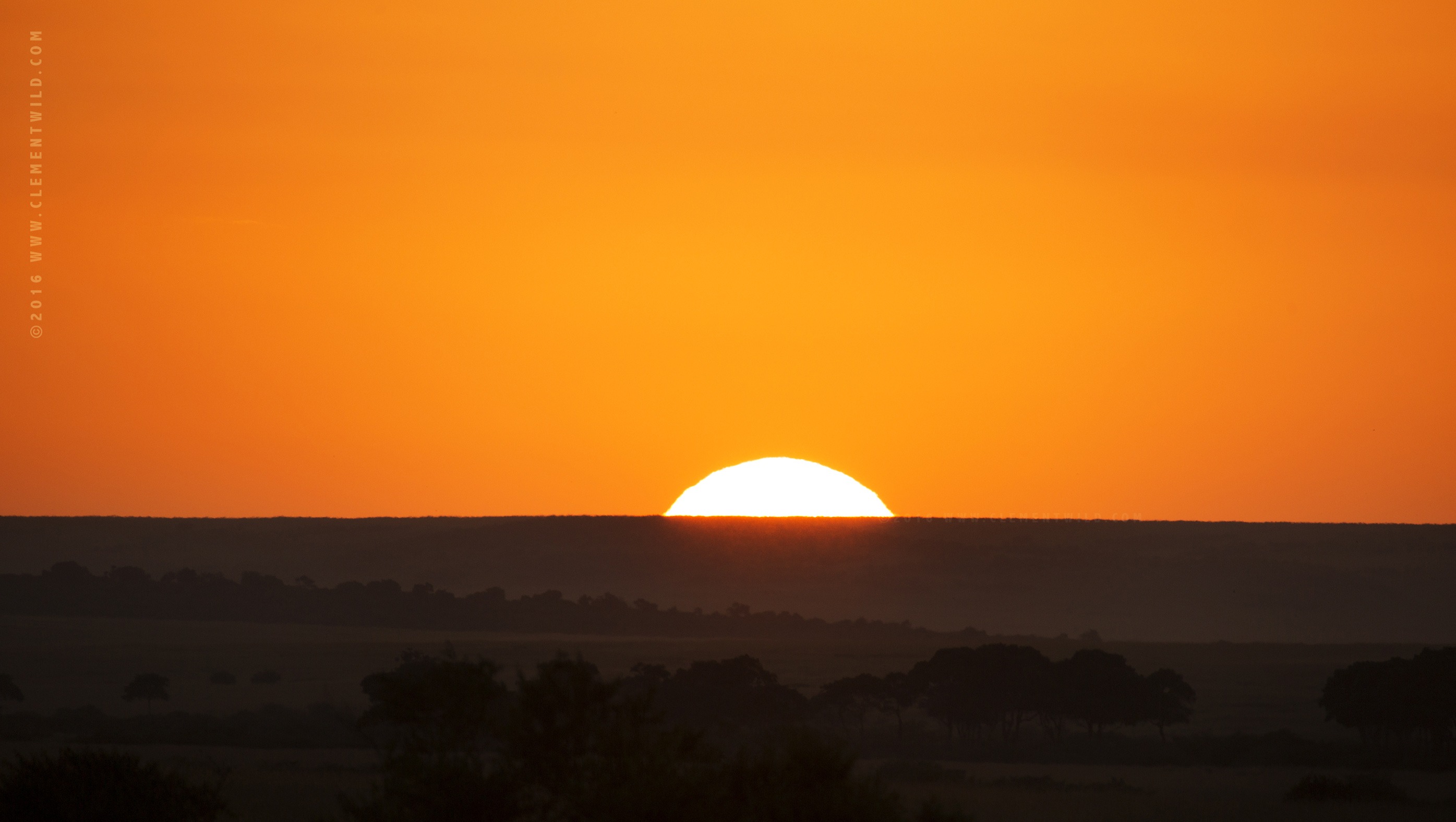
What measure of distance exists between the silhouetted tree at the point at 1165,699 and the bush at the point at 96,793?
104 ft

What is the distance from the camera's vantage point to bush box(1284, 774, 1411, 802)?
30281 millimetres

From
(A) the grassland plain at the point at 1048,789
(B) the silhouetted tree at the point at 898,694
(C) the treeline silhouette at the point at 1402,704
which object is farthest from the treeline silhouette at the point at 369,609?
(A) the grassland plain at the point at 1048,789

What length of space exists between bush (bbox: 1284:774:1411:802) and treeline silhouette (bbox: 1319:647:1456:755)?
34.2 ft

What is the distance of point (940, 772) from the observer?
34.4m

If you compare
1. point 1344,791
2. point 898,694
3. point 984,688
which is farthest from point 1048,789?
point 898,694

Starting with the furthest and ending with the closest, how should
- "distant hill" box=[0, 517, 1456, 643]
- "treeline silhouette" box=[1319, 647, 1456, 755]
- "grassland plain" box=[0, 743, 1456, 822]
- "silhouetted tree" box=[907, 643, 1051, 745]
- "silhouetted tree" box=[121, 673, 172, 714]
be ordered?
"distant hill" box=[0, 517, 1456, 643]
"silhouetted tree" box=[121, 673, 172, 714]
"silhouetted tree" box=[907, 643, 1051, 745]
"treeline silhouette" box=[1319, 647, 1456, 755]
"grassland plain" box=[0, 743, 1456, 822]

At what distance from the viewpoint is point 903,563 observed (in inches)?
6260

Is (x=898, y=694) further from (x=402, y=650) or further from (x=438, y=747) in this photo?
(x=402, y=650)

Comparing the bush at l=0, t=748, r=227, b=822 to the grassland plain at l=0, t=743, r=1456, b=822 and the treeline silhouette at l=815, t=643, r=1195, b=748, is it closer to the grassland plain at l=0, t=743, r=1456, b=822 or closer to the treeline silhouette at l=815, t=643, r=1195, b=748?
the grassland plain at l=0, t=743, r=1456, b=822

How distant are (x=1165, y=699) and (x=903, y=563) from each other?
11187 centimetres

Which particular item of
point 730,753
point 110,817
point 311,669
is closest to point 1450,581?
point 311,669

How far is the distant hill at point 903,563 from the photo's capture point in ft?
452

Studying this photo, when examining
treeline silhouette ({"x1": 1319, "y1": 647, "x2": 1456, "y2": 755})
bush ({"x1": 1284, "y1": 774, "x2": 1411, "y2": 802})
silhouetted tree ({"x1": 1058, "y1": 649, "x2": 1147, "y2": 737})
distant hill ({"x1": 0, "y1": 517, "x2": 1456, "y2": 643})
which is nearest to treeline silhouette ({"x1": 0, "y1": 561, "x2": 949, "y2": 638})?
distant hill ({"x1": 0, "y1": 517, "x2": 1456, "y2": 643})

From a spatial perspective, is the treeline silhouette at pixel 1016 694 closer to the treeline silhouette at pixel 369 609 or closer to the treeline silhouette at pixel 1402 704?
the treeline silhouette at pixel 1402 704
